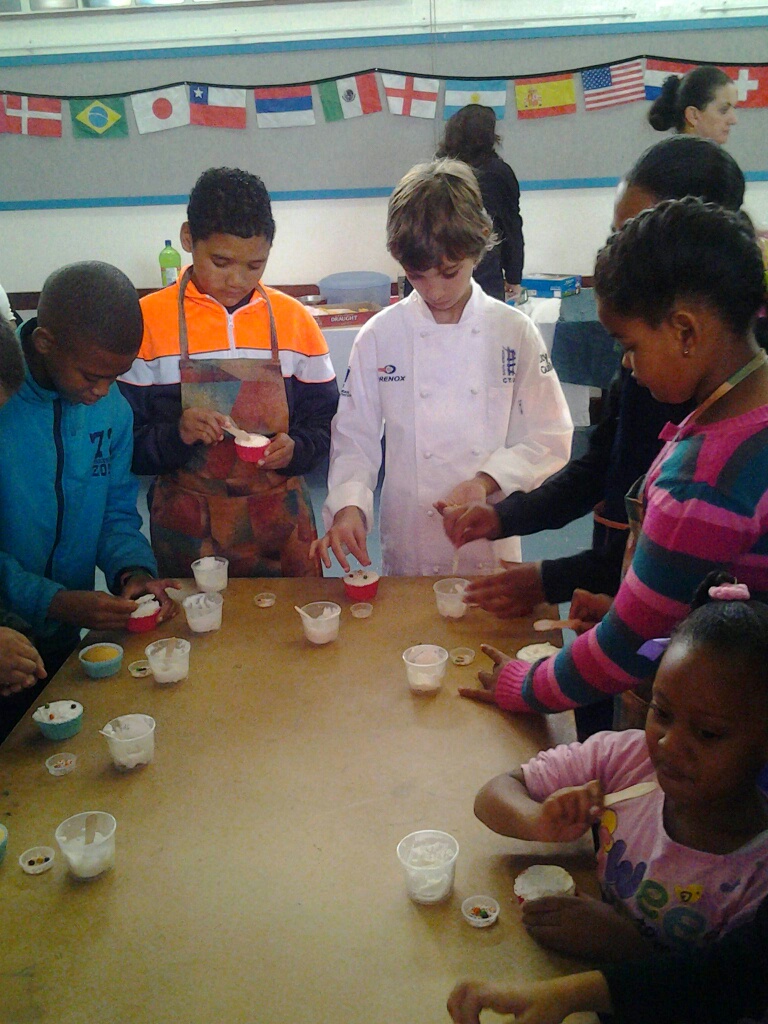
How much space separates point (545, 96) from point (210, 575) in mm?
4913

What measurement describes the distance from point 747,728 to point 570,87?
558 cm

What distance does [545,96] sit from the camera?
5660mm

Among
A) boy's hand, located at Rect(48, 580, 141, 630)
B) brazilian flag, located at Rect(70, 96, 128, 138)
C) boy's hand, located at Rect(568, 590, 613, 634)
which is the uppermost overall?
brazilian flag, located at Rect(70, 96, 128, 138)

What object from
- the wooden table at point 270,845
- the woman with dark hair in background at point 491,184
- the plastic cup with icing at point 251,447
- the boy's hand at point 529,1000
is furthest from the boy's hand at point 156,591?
the woman with dark hair in background at point 491,184

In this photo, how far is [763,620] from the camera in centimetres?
109

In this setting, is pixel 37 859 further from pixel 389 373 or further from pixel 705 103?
pixel 705 103

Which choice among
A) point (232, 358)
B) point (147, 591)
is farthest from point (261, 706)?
point (232, 358)

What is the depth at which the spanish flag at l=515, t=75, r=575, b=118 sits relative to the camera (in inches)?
221

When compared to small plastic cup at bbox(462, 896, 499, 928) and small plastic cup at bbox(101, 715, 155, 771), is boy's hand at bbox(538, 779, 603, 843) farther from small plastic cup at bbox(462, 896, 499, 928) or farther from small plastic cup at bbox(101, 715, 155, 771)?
small plastic cup at bbox(101, 715, 155, 771)

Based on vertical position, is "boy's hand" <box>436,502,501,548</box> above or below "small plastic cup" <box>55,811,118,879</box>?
above

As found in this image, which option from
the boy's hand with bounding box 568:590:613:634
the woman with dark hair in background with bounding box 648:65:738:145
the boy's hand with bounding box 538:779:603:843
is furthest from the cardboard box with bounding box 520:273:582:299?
the boy's hand with bounding box 538:779:603:843

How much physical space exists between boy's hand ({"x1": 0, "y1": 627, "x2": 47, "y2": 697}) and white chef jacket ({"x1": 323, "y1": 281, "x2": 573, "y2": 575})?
0.90 metres

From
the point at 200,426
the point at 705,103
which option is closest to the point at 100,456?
the point at 200,426

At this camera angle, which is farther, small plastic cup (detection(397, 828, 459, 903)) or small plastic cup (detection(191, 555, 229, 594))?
small plastic cup (detection(191, 555, 229, 594))
